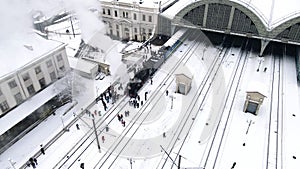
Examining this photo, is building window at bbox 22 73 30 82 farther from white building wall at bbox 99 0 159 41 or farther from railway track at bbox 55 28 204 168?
white building wall at bbox 99 0 159 41

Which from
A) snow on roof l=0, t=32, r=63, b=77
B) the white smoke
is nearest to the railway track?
snow on roof l=0, t=32, r=63, b=77

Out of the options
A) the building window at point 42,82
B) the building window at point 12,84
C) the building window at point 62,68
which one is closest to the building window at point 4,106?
the building window at point 12,84

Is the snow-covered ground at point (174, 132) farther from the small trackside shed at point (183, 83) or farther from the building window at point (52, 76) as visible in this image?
the building window at point (52, 76)

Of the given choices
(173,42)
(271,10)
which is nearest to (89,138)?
(173,42)

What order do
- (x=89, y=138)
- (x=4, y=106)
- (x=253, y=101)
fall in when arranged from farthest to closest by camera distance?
(x=4, y=106), (x=253, y=101), (x=89, y=138)

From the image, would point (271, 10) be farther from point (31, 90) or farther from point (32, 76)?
point (31, 90)

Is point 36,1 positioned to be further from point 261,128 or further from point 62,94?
point 261,128
